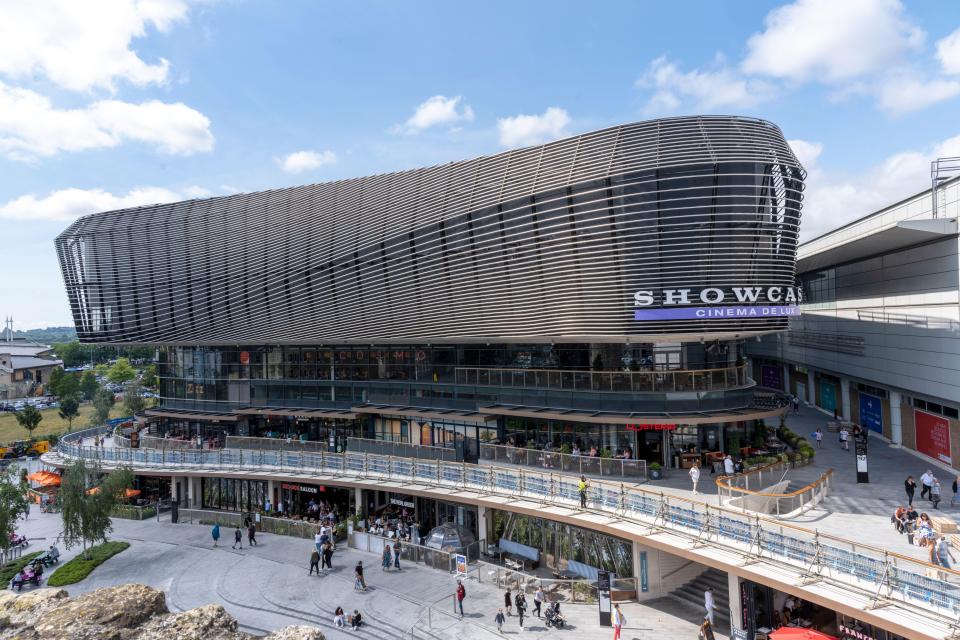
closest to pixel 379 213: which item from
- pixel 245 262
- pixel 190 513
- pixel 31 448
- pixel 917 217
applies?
pixel 245 262

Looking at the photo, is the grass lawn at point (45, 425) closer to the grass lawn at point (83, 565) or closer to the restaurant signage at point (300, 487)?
the grass lawn at point (83, 565)

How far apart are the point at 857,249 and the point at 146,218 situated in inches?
2382

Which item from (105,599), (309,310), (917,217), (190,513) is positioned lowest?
(190,513)

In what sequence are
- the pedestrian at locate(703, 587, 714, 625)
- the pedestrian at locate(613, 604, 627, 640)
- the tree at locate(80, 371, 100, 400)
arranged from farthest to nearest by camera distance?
the tree at locate(80, 371, 100, 400) < the pedestrian at locate(703, 587, 714, 625) < the pedestrian at locate(613, 604, 627, 640)

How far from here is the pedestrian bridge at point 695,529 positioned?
14719mm

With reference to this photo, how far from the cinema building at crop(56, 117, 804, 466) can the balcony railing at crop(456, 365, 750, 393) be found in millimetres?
112

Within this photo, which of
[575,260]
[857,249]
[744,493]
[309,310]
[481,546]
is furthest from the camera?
[309,310]

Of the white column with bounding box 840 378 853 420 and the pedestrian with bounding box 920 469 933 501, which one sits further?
the white column with bounding box 840 378 853 420

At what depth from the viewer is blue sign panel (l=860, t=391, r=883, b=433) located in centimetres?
4125

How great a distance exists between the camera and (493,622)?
22.0 meters

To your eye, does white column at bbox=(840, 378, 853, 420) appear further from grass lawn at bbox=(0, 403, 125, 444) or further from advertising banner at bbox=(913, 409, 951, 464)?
grass lawn at bbox=(0, 403, 125, 444)

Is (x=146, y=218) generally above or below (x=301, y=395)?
above

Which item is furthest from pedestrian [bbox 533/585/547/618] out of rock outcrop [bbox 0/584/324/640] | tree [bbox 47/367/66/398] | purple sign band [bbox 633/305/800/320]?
tree [bbox 47/367/66/398]

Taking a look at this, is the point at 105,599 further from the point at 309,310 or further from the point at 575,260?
the point at 309,310
